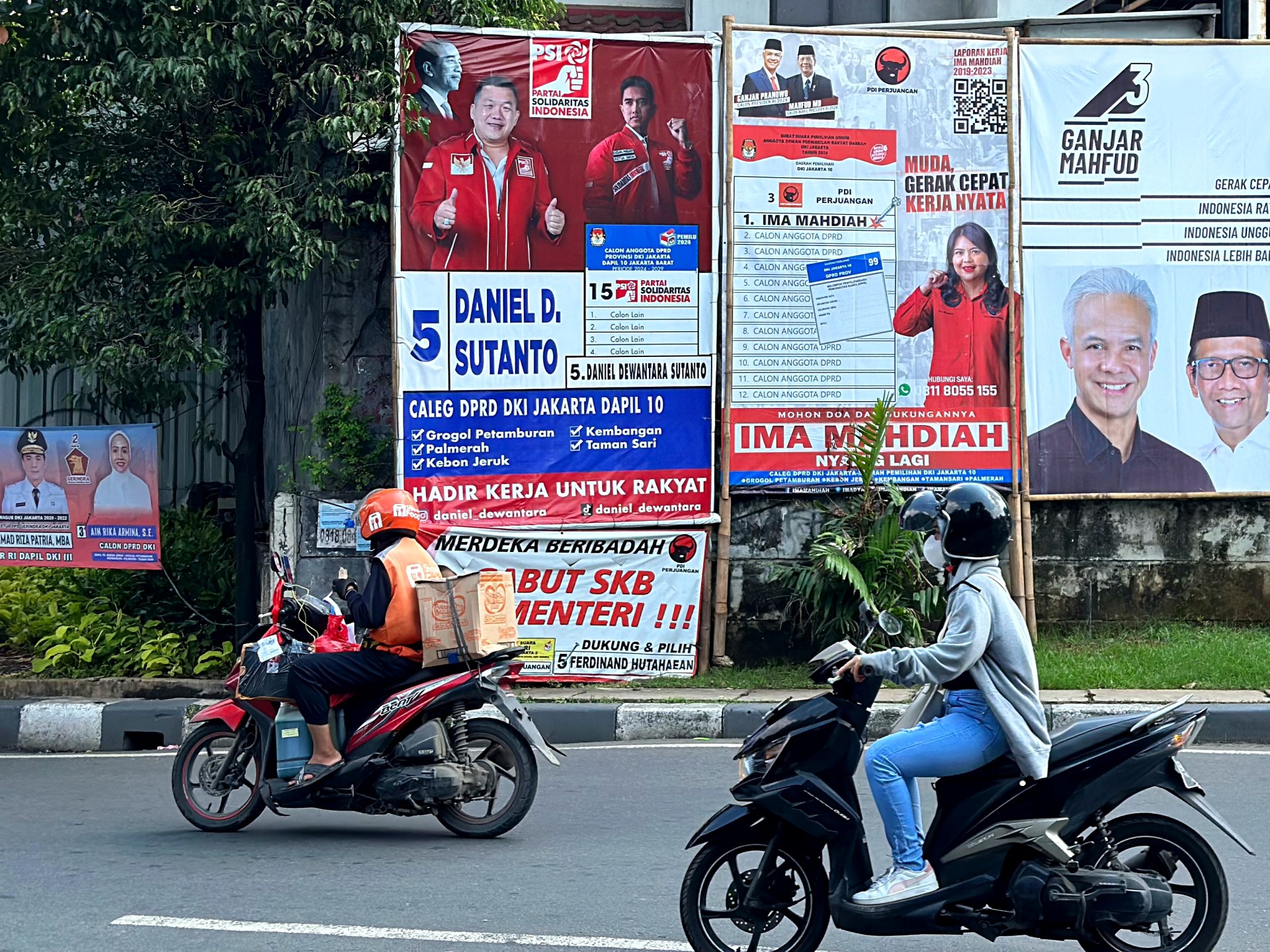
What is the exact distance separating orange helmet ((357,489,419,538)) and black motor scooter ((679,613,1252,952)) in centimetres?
253

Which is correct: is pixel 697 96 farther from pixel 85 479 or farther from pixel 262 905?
pixel 262 905

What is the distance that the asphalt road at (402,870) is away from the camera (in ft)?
16.1

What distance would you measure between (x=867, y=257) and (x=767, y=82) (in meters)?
1.41

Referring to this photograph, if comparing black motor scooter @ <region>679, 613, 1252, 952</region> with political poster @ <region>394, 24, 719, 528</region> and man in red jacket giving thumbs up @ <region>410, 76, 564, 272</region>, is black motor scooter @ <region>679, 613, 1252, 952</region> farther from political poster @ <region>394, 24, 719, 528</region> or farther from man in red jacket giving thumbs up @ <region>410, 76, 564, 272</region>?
man in red jacket giving thumbs up @ <region>410, 76, 564, 272</region>

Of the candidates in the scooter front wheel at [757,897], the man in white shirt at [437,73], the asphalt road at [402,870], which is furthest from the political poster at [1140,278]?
the scooter front wheel at [757,897]

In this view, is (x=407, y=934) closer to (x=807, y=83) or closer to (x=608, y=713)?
(x=608, y=713)

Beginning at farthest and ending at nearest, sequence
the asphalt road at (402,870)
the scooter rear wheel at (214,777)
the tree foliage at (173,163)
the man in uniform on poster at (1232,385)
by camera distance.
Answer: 1. the man in uniform on poster at (1232,385)
2. the tree foliage at (173,163)
3. the scooter rear wheel at (214,777)
4. the asphalt road at (402,870)

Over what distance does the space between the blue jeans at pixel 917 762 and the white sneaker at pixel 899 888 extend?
3cm

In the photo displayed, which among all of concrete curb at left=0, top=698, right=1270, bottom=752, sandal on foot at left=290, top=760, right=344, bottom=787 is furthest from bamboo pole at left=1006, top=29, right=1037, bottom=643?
sandal on foot at left=290, top=760, right=344, bottom=787

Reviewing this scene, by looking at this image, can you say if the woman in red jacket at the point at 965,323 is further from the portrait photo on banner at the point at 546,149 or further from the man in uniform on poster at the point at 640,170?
the man in uniform on poster at the point at 640,170

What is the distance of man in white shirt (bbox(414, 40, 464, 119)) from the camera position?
9.83 meters

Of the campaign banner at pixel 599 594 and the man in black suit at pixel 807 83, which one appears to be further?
the man in black suit at pixel 807 83

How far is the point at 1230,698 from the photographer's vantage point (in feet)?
28.2

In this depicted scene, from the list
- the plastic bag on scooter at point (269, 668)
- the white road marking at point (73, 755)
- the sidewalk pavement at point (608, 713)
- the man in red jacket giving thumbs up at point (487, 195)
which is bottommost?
the white road marking at point (73, 755)
